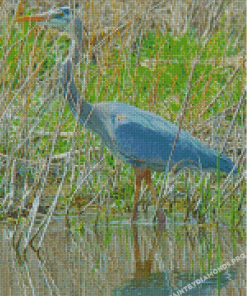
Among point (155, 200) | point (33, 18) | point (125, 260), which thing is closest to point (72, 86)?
point (33, 18)

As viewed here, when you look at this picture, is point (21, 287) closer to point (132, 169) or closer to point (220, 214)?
point (220, 214)

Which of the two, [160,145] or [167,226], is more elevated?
[160,145]

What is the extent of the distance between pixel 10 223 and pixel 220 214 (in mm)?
1398

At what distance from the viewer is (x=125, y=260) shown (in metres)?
3.19

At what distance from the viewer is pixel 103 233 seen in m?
3.86

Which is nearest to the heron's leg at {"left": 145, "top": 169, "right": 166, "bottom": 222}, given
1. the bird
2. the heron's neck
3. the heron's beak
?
the bird

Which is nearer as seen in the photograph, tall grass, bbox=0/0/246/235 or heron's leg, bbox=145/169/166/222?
tall grass, bbox=0/0/246/235

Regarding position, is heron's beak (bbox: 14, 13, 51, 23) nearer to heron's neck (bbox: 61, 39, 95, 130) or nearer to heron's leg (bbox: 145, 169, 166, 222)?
heron's neck (bbox: 61, 39, 95, 130)

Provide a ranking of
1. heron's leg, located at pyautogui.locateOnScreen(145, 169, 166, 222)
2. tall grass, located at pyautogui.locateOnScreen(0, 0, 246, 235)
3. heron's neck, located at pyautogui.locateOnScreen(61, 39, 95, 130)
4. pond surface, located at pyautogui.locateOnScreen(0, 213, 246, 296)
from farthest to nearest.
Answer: heron's neck, located at pyautogui.locateOnScreen(61, 39, 95, 130)
heron's leg, located at pyautogui.locateOnScreen(145, 169, 166, 222)
tall grass, located at pyautogui.locateOnScreen(0, 0, 246, 235)
pond surface, located at pyautogui.locateOnScreen(0, 213, 246, 296)

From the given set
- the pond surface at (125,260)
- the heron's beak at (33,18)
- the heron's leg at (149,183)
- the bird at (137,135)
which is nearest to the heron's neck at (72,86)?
the bird at (137,135)

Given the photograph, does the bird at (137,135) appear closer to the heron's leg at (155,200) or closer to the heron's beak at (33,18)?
the heron's leg at (155,200)

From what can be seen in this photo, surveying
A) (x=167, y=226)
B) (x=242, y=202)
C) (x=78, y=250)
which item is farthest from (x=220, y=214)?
(x=78, y=250)

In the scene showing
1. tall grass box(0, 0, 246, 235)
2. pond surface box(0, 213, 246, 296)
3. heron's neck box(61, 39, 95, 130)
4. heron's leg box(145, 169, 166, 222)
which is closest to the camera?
pond surface box(0, 213, 246, 296)

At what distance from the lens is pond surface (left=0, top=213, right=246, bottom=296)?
2.68m
